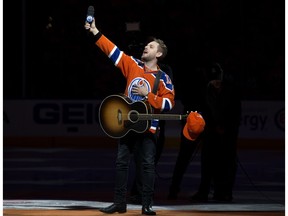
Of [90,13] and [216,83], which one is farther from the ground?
[90,13]

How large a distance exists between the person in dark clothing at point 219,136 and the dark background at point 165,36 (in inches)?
848

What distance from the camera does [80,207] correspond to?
1141cm

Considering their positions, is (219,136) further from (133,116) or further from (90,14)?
(90,14)

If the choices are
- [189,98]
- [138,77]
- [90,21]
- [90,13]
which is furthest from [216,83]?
[90,13]

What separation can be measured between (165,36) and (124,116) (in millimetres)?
26054

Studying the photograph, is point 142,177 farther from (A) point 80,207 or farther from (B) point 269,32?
(B) point 269,32

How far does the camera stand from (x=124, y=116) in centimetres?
997

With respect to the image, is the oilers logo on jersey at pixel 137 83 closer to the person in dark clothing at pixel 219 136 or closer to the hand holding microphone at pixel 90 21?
the hand holding microphone at pixel 90 21

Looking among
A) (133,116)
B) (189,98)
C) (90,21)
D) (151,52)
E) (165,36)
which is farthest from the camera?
(165,36)

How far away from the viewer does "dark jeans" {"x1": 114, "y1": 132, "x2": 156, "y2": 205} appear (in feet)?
33.5

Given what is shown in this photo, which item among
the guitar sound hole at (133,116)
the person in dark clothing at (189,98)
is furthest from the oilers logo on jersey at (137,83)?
the person in dark clothing at (189,98)

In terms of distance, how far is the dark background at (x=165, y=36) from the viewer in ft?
124

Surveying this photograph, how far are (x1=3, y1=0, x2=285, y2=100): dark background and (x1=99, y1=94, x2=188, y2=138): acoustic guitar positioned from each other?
2503 centimetres

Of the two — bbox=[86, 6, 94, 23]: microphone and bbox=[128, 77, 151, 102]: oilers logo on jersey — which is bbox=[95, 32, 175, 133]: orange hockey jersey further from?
bbox=[86, 6, 94, 23]: microphone
